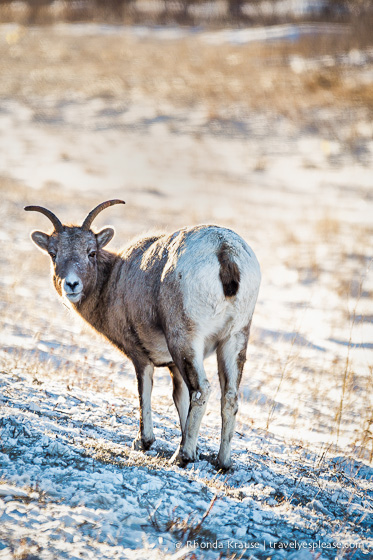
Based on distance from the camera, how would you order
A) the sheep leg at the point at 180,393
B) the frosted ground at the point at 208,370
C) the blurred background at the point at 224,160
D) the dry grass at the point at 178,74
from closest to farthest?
1. the frosted ground at the point at 208,370
2. the sheep leg at the point at 180,393
3. the blurred background at the point at 224,160
4. the dry grass at the point at 178,74

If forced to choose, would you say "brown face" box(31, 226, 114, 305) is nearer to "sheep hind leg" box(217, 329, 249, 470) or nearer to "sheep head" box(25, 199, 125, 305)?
"sheep head" box(25, 199, 125, 305)

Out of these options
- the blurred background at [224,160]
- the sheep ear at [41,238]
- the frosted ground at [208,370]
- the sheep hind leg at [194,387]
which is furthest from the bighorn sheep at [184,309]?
the blurred background at [224,160]

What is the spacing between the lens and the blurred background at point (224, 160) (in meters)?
8.65

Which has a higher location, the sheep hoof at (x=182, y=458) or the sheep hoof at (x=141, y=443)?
the sheep hoof at (x=182, y=458)

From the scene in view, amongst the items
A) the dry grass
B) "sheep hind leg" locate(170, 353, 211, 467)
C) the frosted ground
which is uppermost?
the dry grass

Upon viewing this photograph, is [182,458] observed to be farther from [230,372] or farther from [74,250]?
[74,250]

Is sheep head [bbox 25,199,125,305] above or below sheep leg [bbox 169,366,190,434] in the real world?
above

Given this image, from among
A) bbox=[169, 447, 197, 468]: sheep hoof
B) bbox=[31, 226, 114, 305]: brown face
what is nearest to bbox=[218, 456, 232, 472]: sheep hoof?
bbox=[169, 447, 197, 468]: sheep hoof

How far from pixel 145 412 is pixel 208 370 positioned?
10.9ft

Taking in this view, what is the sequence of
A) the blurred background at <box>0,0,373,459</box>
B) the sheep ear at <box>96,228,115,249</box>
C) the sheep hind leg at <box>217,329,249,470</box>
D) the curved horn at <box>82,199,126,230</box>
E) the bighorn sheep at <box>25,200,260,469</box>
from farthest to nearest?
1. the blurred background at <box>0,0,373,459</box>
2. the sheep ear at <box>96,228,115,249</box>
3. the curved horn at <box>82,199,126,230</box>
4. the sheep hind leg at <box>217,329,249,470</box>
5. the bighorn sheep at <box>25,200,260,469</box>

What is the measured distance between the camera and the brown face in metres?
6.19

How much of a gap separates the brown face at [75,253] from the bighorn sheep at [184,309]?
0.01m

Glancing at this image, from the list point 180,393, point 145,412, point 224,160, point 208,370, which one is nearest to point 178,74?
point 224,160

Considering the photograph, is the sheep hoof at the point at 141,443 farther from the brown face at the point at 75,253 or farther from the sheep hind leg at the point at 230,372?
the brown face at the point at 75,253
